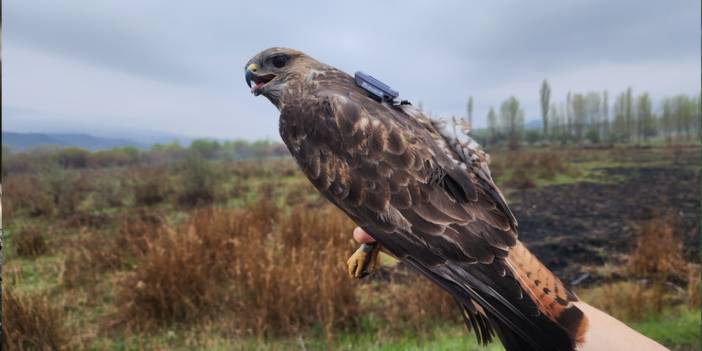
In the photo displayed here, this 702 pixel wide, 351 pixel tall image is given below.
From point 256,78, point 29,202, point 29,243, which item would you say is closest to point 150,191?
point 29,202

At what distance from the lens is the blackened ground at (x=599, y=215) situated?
9656mm

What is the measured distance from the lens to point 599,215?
13.4m

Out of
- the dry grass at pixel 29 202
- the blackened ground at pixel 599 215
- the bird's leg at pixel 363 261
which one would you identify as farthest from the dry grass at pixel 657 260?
the dry grass at pixel 29 202

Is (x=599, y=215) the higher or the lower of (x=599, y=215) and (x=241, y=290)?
the higher

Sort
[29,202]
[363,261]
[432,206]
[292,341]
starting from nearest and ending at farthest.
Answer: [432,206] → [363,261] → [292,341] → [29,202]

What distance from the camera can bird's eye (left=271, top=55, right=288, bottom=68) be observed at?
284 centimetres

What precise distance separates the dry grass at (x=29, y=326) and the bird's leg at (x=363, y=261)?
540cm

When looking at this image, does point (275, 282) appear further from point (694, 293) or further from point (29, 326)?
point (694, 293)

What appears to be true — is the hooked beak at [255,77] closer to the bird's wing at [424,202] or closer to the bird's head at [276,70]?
the bird's head at [276,70]

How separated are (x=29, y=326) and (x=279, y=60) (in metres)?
5.48

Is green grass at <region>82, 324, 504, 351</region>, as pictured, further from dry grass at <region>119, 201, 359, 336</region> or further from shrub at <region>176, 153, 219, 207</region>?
shrub at <region>176, 153, 219, 207</region>

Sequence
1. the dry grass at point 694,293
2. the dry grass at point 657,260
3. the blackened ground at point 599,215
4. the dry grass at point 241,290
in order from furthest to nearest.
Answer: the blackened ground at point 599,215, the dry grass at point 657,260, the dry grass at point 694,293, the dry grass at point 241,290

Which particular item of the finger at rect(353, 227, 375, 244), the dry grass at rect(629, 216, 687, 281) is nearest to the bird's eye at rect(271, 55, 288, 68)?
the finger at rect(353, 227, 375, 244)

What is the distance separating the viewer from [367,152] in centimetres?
210
